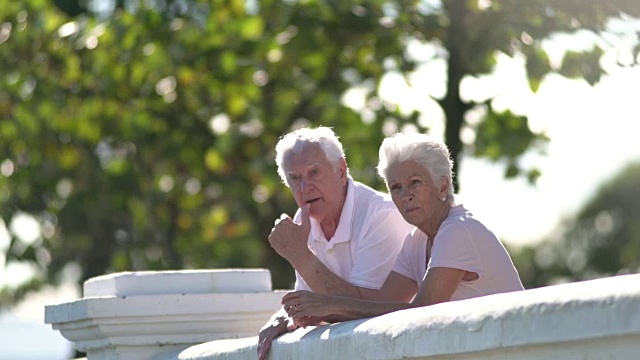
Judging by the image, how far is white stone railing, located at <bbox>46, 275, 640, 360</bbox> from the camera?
2721 mm

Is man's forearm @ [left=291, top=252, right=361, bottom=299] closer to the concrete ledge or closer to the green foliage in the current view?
the concrete ledge

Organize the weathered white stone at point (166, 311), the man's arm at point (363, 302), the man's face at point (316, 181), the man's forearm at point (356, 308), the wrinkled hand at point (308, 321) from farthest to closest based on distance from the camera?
1. the weathered white stone at point (166, 311)
2. the man's face at point (316, 181)
3. the wrinkled hand at point (308, 321)
4. the man's forearm at point (356, 308)
5. the man's arm at point (363, 302)

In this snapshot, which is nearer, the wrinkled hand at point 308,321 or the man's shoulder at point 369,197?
the wrinkled hand at point 308,321

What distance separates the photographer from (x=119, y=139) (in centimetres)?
1252

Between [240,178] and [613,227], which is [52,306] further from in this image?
[613,227]

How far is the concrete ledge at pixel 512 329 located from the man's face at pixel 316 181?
885 mm

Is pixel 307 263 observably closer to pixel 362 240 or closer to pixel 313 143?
pixel 362 240

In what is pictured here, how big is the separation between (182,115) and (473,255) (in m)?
8.31

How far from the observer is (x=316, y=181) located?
4.78 meters

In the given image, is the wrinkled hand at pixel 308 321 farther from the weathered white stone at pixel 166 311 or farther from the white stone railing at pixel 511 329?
the weathered white stone at pixel 166 311

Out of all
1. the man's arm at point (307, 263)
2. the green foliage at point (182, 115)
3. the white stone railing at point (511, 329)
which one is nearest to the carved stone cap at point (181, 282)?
the man's arm at point (307, 263)

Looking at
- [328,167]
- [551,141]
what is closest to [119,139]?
[551,141]

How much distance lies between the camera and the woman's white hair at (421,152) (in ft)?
14.0

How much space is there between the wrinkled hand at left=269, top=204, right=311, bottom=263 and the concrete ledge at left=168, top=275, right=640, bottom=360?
588 mm
